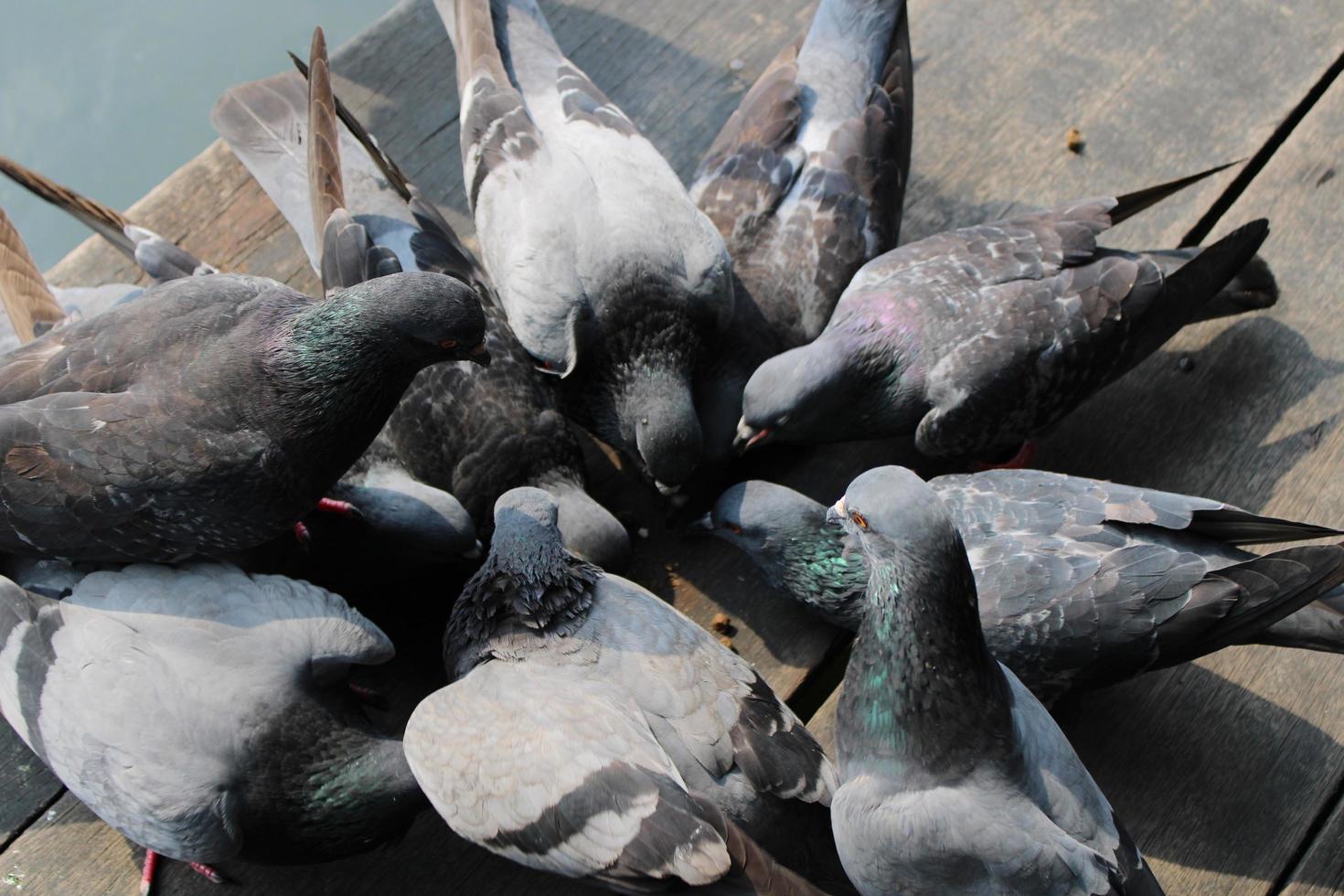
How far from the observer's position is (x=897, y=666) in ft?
8.52

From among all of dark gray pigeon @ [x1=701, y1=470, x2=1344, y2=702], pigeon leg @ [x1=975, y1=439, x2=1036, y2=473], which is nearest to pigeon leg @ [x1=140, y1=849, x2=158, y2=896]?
dark gray pigeon @ [x1=701, y1=470, x2=1344, y2=702]

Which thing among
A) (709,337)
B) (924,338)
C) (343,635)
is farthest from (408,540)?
(924,338)

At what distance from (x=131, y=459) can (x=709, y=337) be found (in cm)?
177

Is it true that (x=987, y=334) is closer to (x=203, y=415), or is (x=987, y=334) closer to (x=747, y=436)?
(x=747, y=436)

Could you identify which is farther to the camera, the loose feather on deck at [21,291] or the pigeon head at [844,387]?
the pigeon head at [844,387]

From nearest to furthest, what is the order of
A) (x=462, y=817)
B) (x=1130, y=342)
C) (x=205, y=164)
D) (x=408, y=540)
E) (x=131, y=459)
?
(x=462, y=817), (x=131, y=459), (x=408, y=540), (x=1130, y=342), (x=205, y=164)

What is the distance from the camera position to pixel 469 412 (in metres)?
3.40

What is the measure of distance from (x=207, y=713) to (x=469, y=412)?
3.79 feet

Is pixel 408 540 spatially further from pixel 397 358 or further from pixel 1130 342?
pixel 1130 342

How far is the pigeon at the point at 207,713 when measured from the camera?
2.60 metres

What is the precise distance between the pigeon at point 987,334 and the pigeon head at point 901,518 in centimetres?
84

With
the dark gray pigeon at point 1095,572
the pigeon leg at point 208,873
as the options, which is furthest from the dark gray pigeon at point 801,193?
the pigeon leg at point 208,873

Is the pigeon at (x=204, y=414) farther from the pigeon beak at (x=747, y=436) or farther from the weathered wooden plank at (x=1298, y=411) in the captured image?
the weathered wooden plank at (x=1298, y=411)

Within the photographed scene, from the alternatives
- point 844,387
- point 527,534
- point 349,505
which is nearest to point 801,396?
point 844,387
